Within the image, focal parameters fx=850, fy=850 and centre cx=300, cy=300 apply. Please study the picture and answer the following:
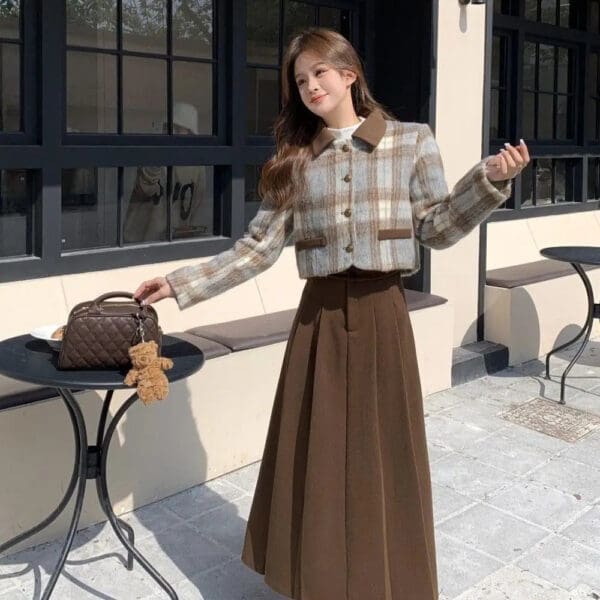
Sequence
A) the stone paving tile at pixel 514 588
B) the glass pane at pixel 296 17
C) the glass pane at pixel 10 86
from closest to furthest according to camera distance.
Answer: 1. the stone paving tile at pixel 514 588
2. the glass pane at pixel 10 86
3. the glass pane at pixel 296 17

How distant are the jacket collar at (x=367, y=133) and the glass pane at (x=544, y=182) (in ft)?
16.0

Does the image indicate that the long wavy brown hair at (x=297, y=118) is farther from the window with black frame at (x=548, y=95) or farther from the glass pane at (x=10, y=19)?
the window with black frame at (x=548, y=95)

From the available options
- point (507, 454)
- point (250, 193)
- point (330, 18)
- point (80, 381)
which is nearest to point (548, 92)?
point (330, 18)

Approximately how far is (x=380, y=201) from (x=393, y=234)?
10cm

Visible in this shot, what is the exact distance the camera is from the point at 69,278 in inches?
151

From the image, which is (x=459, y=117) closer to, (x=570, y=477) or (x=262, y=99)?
(x=262, y=99)

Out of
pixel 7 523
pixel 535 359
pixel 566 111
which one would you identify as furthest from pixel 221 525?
pixel 566 111

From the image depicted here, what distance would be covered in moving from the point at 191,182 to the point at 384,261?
2.25m

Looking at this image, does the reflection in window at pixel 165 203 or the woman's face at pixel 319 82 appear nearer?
the woman's face at pixel 319 82

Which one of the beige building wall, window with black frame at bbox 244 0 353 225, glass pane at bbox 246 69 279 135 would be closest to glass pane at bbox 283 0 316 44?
A: window with black frame at bbox 244 0 353 225

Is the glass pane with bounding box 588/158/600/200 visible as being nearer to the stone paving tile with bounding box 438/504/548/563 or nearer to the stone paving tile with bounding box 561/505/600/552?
the stone paving tile with bounding box 561/505/600/552

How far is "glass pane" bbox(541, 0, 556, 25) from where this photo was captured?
269 inches

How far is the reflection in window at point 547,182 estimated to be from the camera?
22.6 feet

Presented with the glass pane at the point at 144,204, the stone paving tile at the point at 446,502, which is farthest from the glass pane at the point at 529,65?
the stone paving tile at the point at 446,502
